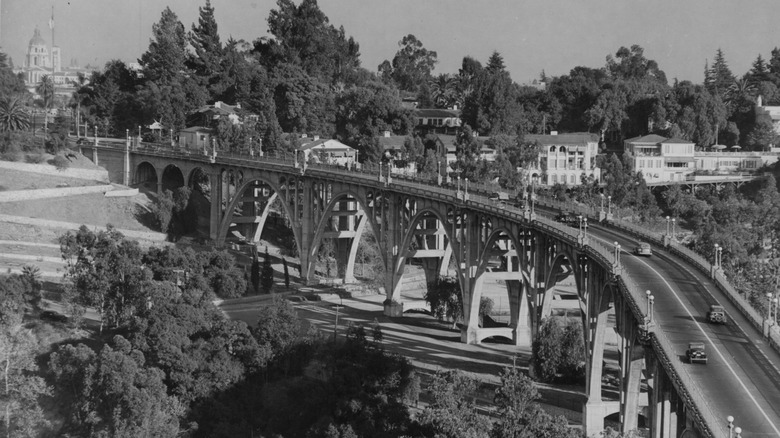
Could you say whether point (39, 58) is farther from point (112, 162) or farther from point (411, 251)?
point (411, 251)

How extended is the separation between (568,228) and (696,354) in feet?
73.3

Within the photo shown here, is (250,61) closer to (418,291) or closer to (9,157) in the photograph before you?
(9,157)

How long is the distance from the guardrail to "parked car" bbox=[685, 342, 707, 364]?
3.42 ft

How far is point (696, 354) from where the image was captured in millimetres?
43812

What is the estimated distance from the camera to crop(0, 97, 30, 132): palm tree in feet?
408

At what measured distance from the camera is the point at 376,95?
148000 mm

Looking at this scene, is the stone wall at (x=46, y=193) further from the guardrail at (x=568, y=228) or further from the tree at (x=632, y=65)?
the tree at (x=632, y=65)

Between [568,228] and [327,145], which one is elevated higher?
[327,145]

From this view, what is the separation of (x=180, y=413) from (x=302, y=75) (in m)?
97.4

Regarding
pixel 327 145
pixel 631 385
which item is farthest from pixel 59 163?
pixel 631 385

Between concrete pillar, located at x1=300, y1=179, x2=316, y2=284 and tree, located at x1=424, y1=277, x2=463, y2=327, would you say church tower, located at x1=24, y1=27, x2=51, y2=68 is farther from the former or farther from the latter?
tree, located at x1=424, y1=277, x2=463, y2=327

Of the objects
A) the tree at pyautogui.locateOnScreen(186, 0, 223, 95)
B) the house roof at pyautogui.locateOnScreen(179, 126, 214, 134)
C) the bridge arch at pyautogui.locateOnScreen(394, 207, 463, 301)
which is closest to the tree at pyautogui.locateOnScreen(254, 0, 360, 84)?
the tree at pyautogui.locateOnScreen(186, 0, 223, 95)

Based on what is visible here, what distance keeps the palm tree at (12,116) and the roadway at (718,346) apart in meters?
83.9

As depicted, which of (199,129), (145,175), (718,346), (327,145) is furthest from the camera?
(199,129)
